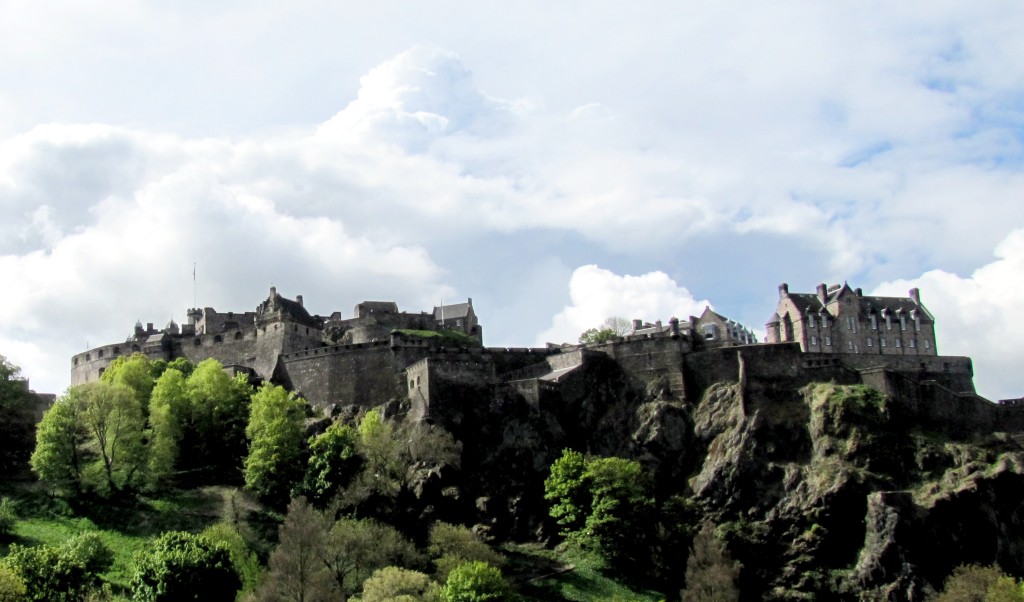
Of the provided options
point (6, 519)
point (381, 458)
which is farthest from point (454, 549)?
point (6, 519)

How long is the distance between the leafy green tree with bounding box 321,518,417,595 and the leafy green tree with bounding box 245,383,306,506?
7695 millimetres

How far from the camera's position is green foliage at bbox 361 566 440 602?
53.6 metres

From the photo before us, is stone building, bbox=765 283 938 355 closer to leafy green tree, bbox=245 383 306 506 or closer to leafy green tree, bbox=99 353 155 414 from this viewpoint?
leafy green tree, bbox=245 383 306 506

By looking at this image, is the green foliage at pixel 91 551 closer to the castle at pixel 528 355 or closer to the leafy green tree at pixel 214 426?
the leafy green tree at pixel 214 426

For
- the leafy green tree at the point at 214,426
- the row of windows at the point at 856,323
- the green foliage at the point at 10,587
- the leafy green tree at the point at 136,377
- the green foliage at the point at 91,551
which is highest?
the row of windows at the point at 856,323

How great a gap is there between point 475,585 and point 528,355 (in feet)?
82.3

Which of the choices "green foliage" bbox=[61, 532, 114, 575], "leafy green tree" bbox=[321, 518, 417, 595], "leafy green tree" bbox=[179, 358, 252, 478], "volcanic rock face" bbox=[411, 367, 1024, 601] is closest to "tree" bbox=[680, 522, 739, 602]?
"volcanic rock face" bbox=[411, 367, 1024, 601]

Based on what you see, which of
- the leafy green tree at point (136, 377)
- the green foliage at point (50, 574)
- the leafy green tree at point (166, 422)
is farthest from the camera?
the leafy green tree at point (136, 377)

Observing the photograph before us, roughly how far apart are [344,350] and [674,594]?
27843 mm

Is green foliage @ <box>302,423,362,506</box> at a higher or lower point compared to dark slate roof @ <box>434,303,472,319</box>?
lower

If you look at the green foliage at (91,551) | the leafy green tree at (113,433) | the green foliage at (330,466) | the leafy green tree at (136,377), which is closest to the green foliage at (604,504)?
the green foliage at (330,466)

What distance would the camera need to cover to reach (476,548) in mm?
61469

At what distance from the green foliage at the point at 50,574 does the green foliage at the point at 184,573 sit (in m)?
2.49

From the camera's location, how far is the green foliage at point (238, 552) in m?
56.4
